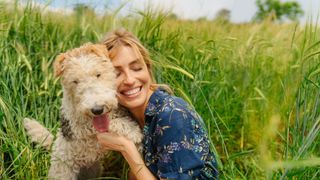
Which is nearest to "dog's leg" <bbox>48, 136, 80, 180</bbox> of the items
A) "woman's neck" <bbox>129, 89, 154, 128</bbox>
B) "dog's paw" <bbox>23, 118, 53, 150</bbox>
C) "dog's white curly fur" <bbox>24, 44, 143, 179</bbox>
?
"dog's white curly fur" <bbox>24, 44, 143, 179</bbox>

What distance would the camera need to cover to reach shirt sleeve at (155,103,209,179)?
9.67ft

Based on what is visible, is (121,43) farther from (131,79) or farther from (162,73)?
(162,73)

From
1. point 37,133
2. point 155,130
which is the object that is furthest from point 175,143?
point 37,133

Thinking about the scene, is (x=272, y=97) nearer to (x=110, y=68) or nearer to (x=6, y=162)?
(x=110, y=68)

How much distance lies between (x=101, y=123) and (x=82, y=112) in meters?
0.30

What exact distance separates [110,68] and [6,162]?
1.31 m

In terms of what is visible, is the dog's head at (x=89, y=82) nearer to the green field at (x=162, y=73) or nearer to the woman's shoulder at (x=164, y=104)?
the woman's shoulder at (x=164, y=104)

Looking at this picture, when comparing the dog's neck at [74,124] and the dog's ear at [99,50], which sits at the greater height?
the dog's ear at [99,50]

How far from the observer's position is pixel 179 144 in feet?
9.70

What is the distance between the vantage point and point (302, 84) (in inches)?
103

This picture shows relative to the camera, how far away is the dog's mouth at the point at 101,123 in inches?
112

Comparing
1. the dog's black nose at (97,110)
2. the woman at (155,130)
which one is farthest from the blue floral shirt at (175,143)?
the dog's black nose at (97,110)

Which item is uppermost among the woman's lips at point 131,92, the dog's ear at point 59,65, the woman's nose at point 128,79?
the dog's ear at point 59,65

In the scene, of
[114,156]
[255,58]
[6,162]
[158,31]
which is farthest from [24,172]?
[255,58]
